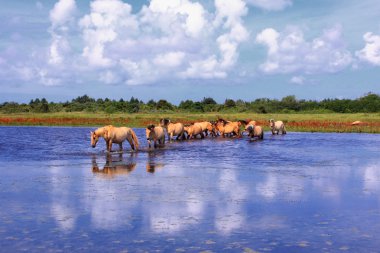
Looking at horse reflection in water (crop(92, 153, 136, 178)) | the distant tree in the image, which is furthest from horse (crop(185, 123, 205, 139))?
the distant tree

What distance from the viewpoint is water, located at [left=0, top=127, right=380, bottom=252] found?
7.39 metres

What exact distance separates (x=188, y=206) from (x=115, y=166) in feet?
23.9

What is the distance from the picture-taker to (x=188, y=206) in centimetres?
1002

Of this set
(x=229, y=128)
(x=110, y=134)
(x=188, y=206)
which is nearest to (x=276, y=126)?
(x=229, y=128)

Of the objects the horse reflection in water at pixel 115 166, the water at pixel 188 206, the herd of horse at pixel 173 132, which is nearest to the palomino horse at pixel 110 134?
the herd of horse at pixel 173 132

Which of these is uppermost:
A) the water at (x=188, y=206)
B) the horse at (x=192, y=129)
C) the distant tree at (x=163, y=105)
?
the distant tree at (x=163, y=105)

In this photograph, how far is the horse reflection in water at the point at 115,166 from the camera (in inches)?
591

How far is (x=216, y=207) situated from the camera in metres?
9.96

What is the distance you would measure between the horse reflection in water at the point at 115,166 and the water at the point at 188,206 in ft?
0.11

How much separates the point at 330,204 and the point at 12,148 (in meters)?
19.0

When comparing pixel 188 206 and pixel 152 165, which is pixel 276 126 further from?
pixel 188 206

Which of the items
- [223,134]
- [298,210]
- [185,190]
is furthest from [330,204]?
[223,134]

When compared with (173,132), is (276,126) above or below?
above

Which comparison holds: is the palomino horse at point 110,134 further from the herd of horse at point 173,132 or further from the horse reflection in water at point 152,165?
the horse reflection in water at point 152,165
